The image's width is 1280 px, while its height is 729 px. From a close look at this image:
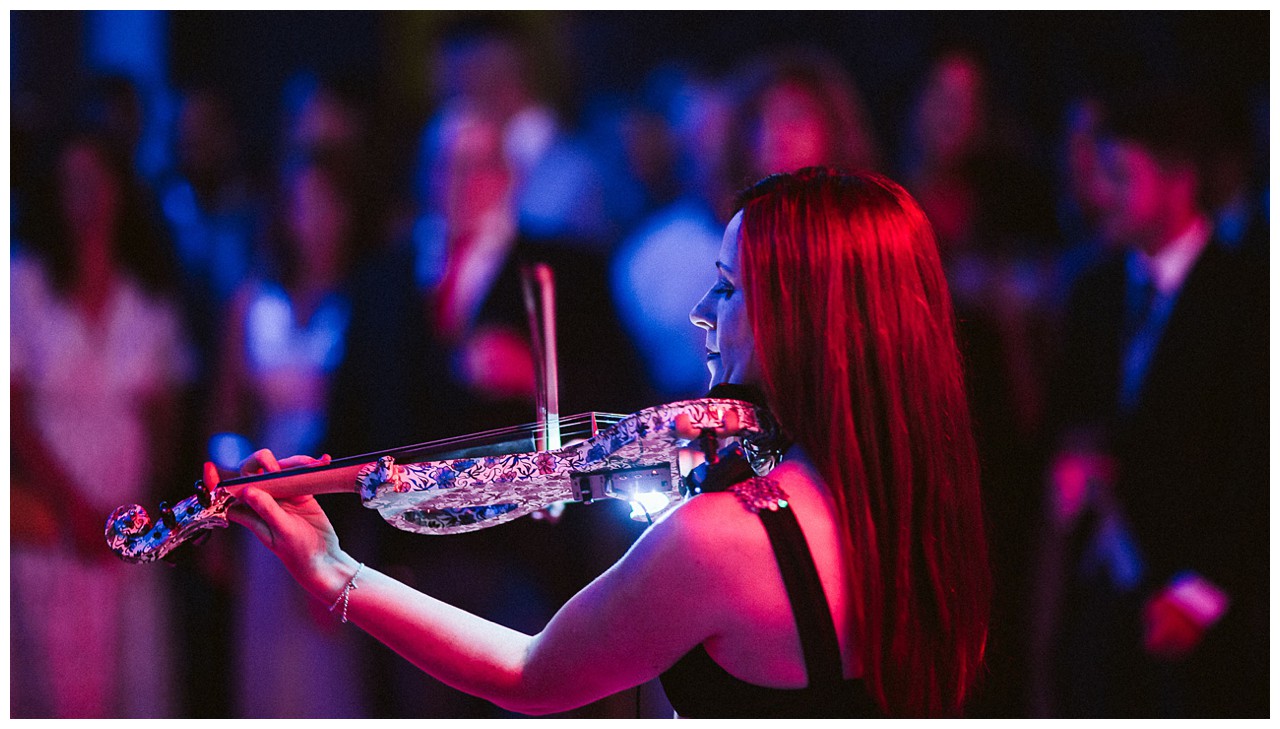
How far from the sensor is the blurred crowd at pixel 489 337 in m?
2.86

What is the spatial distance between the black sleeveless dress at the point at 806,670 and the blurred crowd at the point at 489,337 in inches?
51.6

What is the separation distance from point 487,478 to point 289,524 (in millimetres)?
278

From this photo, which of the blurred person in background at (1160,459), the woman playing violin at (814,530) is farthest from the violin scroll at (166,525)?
the blurred person in background at (1160,459)

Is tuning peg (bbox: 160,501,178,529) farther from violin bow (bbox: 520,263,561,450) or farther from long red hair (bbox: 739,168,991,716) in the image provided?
long red hair (bbox: 739,168,991,716)

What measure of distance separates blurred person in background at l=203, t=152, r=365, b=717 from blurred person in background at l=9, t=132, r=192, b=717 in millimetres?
284

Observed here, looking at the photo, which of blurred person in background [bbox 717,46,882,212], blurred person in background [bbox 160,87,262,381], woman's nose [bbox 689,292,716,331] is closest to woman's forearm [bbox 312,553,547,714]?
woman's nose [bbox 689,292,716,331]

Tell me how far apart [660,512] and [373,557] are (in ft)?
5.32

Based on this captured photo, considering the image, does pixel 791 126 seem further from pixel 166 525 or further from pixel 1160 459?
pixel 166 525

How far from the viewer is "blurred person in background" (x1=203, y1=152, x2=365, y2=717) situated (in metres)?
3.04

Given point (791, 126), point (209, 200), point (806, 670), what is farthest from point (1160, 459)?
point (209, 200)

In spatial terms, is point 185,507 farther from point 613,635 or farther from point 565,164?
point 565,164

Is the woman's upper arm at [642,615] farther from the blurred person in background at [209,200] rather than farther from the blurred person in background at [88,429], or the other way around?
the blurred person in background at [209,200]

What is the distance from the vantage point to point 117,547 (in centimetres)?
143

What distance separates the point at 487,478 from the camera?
1.41 m
